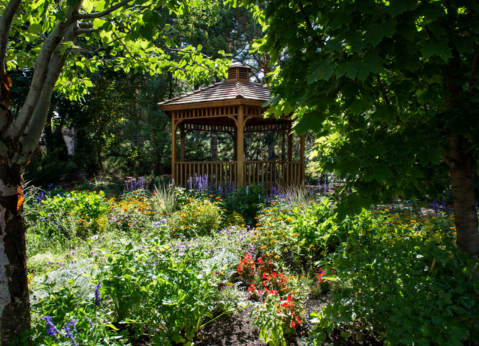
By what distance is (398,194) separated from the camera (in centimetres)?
243

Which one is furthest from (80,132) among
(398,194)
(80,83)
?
Result: (398,194)

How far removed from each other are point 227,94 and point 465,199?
7412 millimetres

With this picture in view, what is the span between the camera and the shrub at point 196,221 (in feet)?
15.8

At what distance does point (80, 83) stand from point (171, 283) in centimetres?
248

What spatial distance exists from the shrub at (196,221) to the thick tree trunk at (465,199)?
324 centimetres

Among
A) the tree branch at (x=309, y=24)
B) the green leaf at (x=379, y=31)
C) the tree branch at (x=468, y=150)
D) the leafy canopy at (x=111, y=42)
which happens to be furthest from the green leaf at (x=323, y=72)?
the tree branch at (x=468, y=150)

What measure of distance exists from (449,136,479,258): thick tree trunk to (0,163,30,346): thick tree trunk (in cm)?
293

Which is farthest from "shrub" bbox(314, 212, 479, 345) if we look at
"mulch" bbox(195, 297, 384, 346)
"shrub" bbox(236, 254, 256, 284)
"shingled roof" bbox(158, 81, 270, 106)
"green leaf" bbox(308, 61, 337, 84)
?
"shingled roof" bbox(158, 81, 270, 106)

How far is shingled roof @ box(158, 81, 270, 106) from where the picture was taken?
28.7ft

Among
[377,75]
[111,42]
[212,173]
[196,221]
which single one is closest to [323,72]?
[377,75]

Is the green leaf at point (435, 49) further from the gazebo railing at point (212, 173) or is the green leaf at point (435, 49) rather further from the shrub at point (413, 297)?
the gazebo railing at point (212, 173)

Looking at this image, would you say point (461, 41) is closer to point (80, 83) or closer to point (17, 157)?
point (17, 157)

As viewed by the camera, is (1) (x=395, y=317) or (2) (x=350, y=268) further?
(2) (x=350, y=268)

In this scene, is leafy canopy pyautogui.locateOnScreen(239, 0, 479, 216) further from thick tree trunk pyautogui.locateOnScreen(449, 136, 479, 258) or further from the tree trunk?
the tree trunk
